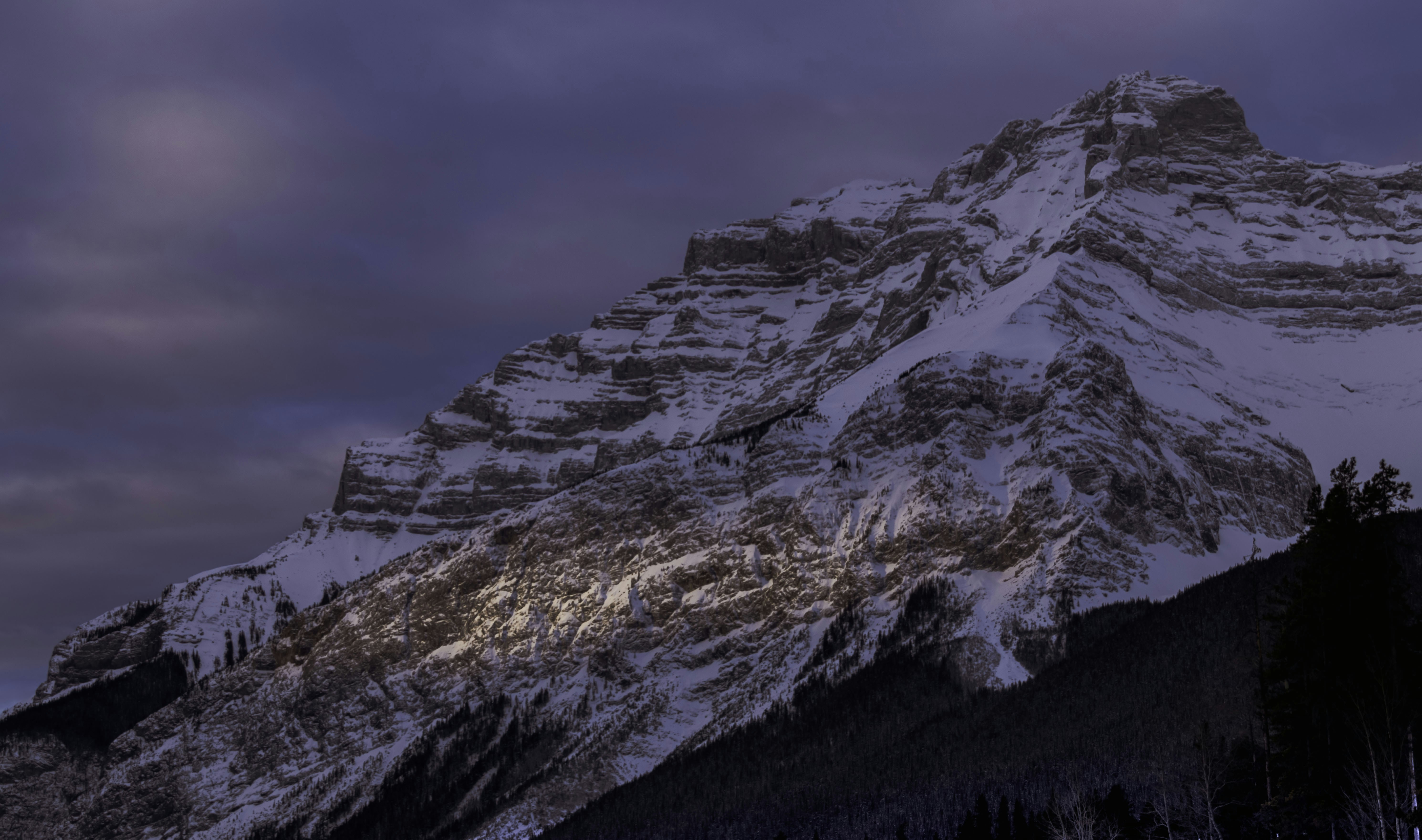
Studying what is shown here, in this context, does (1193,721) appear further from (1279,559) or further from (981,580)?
(981,580)

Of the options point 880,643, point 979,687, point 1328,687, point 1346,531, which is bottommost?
point 1328,687

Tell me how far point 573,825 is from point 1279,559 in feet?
269

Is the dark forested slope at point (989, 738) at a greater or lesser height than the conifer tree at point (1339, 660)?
greater

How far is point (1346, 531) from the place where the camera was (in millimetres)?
73562

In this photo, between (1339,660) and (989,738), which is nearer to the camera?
(1339,660)

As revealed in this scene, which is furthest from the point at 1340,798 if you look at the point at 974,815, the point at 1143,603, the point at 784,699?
the point at 784,699

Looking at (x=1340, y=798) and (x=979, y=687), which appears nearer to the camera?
(x=1340, y=798)

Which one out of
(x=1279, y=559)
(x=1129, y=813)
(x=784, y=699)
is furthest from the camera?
(x=784, y=699)

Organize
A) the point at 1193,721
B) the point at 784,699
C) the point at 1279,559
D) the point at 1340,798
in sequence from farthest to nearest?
the point at 784,699
the point at 1279,559
the point at 1193,721
the point at 1340,798

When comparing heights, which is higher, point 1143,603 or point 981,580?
point 981,580

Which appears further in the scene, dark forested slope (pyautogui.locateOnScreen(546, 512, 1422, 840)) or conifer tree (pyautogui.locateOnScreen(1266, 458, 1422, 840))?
dark forested slope (pyautogui.locateOnScreen(546, 512, 1422, 840))

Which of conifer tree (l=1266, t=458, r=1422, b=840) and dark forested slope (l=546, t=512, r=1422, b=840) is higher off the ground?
dark forested slope (l=546, t=512, r=1422, b=840)

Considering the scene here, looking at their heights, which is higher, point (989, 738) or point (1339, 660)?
point (989, 738)

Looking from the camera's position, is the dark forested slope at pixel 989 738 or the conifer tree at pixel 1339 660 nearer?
the conifer tree at pixel 1339 660
